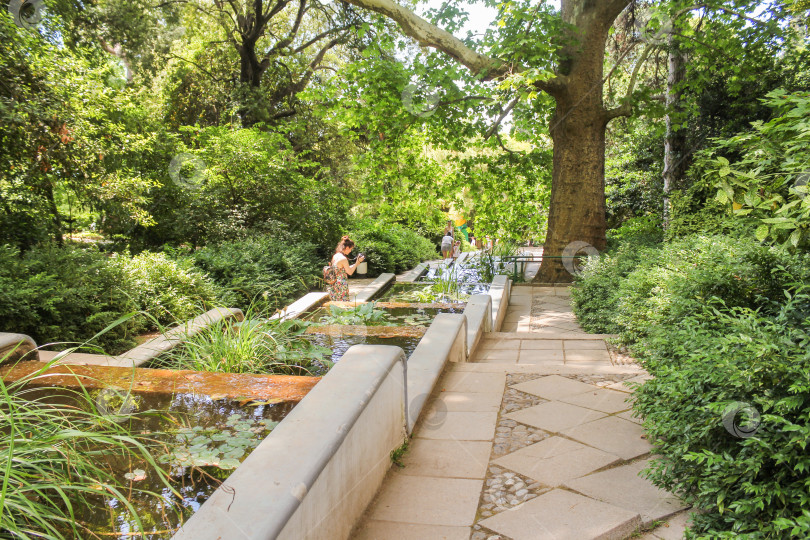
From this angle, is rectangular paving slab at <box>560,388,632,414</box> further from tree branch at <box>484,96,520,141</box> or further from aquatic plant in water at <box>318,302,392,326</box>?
tree branch at <box>484,96,520,141</box>

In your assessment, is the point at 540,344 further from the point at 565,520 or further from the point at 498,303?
the point at 565,520

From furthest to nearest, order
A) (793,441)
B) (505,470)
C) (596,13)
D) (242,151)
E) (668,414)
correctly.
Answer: (242,151), (596,13), (505,470), (668,414), (793,441)

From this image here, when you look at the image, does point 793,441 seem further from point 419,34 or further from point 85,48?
point 85,48

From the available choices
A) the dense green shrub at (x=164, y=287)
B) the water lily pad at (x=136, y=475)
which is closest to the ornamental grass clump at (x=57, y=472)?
the water lily pad at (x=136, y=475)

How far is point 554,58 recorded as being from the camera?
9141mm

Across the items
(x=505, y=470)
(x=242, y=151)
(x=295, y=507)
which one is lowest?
(x=505, y=470)

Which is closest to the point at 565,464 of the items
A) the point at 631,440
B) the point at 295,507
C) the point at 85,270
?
the point at 631,440

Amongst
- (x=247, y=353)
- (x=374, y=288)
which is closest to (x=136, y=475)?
(x=247, y=353)

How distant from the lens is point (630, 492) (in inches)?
94.2

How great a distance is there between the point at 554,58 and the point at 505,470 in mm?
8185

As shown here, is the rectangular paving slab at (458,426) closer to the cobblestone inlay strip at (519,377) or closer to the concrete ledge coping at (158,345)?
the cobblestone inlay strip at (519,377)

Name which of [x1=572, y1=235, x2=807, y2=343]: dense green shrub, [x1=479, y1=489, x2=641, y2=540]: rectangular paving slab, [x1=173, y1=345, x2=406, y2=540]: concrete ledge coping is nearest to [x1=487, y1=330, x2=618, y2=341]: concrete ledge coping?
[x1=572, y1=235, x2=807, y2=343]: dense green shrub

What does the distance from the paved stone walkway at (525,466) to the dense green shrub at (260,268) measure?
158 inches

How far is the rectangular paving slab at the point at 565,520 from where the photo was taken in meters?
2.09
